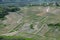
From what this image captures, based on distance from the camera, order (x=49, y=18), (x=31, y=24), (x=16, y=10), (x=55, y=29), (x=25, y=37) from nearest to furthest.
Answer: (x=25, y=37), (x=55, y=29), (x=31, y=24), (x=49, y=18), (x=16, y=10)

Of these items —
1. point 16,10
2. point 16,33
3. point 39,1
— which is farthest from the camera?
point 39,1

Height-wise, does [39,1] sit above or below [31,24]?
above

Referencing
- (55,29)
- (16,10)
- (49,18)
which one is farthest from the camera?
(16,10)

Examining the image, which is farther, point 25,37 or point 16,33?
point 16,33

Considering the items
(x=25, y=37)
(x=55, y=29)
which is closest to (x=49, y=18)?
(x=55, y=29)

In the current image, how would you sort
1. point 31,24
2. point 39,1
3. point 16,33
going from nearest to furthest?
point 16,33 → point 31,24 → point 39,1

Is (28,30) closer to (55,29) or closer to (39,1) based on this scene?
(55,29)

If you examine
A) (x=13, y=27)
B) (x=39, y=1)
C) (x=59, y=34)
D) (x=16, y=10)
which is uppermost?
(x=39, y=1)

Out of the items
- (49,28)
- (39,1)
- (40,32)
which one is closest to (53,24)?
(49,28)

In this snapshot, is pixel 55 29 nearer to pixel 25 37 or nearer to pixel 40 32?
pixel 40 32
